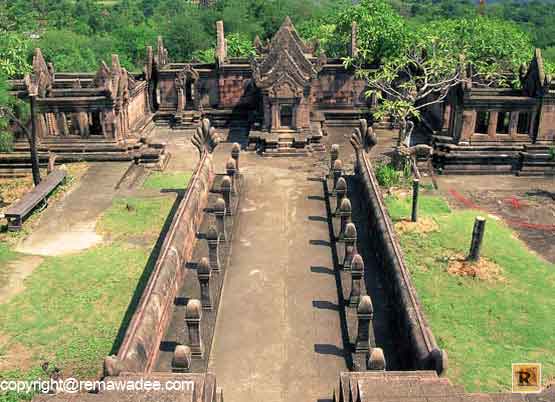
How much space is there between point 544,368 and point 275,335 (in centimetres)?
792

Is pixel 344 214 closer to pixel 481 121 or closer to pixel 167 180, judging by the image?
pixel 167 180

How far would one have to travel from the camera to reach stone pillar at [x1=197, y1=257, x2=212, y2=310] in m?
17.0

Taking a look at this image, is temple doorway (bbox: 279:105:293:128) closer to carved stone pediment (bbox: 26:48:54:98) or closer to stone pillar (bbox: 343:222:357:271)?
carved stone pediment (bbox: 26:48:54:98)

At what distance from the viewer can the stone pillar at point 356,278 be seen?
1752cm

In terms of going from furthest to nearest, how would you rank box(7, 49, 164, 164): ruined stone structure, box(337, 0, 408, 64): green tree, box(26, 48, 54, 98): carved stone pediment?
1. box(337, 0, 408, 64): green tree
2. box(7, 49, 164, 164): ruined stone structure
3. box(26, 48, 54, 98): carved stone pediment

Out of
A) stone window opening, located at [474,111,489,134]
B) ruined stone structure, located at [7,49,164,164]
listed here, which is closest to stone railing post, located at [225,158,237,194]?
ruined stone structure, located at [7,49,164,164]

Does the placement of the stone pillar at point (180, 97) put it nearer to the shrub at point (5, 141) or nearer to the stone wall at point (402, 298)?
the shrub at point (5, 141)

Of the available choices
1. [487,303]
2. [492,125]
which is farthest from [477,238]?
[492,125]

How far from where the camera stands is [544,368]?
16.7m

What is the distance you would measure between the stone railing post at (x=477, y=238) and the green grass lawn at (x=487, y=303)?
94 cm

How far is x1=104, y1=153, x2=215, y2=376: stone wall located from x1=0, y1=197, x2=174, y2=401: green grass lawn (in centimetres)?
231

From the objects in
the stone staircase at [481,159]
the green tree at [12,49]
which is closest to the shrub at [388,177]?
the stone staircase at [481,159]

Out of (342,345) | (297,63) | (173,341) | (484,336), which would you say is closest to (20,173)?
(297,63)

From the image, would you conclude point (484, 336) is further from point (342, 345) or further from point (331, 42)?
point (331, 42)
